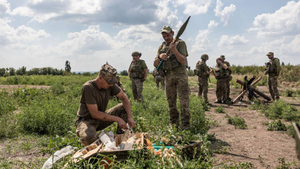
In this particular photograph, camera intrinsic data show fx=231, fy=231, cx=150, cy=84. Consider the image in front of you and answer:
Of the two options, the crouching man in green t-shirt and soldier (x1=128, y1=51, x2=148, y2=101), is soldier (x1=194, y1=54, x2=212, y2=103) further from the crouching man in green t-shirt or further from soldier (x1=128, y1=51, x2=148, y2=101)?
the crouching man in green t-shirt

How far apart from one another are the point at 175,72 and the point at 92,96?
209 centimetres

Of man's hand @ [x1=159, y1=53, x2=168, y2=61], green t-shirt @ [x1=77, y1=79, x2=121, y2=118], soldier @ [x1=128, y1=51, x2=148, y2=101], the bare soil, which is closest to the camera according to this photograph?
green t-shirt @ [x1=77, y1=79, x2=121, y2=118]

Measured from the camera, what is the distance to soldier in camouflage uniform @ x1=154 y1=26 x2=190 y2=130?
16.4ft

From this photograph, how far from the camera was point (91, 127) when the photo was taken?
3.82 metres

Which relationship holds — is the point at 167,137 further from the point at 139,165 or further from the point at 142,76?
the point at 142,76

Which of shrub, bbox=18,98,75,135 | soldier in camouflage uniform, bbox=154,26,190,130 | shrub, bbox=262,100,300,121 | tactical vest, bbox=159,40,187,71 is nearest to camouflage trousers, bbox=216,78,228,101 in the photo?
shrub, bbox=262,100,300,121

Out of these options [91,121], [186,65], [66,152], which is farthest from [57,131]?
[186,65]

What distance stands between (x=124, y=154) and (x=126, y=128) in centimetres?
102

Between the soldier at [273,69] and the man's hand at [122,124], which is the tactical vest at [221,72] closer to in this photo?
the soldier at [273,69]

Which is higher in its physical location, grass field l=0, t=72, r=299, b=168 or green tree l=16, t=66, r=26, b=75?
green tree l=16, t=66, r=26, b=75

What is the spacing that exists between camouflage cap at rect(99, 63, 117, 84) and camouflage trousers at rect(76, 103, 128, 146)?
0.77m

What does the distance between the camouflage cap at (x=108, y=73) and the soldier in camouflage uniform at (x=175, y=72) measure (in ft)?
4.81

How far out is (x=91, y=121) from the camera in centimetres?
409

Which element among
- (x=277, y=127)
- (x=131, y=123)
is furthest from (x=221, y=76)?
(x=131, y=123)
